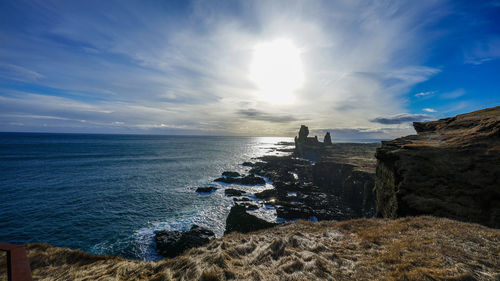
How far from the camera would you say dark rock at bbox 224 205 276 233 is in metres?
21.2

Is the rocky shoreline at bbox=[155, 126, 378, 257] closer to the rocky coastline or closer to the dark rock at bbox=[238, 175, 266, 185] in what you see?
the dark rock at bbox=[238, 175, 266, 185]

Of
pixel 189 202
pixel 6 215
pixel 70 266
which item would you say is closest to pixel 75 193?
pixel 6 215

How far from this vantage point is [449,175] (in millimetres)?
12664

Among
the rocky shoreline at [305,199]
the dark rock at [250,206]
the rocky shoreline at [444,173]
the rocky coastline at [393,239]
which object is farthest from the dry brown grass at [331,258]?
the dark rock at [250,206]

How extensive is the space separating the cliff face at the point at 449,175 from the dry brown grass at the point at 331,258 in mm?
3380

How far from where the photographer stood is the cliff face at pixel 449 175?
11.4 m

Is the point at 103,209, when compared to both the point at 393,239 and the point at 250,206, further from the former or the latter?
the point at 393,239

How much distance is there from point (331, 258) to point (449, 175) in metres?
12.0

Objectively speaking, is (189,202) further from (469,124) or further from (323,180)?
(469,124)

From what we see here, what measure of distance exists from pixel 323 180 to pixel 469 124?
32222mm

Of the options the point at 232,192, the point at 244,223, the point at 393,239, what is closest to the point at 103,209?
the point at 232,192

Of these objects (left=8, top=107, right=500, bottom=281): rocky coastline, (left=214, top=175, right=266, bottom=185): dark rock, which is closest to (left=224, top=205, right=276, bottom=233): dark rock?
(left=8, top=107, right=500, bottom=281): rocky coastline

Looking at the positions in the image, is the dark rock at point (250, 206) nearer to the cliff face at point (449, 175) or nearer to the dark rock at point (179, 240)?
the dark rock at point (179, 240)

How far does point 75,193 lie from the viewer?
32.2 m
